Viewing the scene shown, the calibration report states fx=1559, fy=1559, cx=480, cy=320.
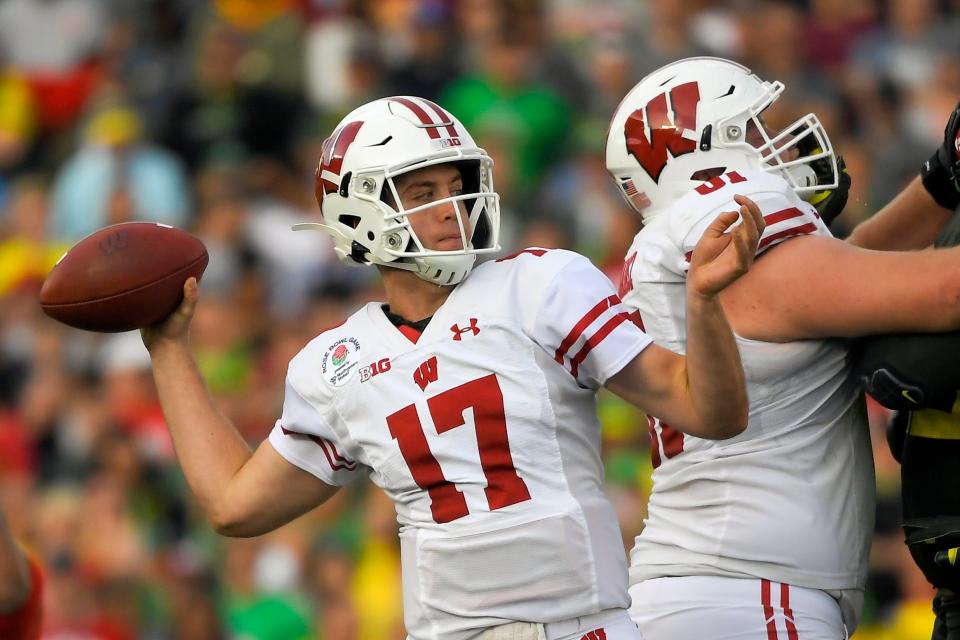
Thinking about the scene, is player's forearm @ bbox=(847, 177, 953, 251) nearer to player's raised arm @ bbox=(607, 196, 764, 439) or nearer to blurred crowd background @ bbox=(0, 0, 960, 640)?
player's raised arm @ bbox=(607, 196, 764, 439)

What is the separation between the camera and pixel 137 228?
3.90 metres

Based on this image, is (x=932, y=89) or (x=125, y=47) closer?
(x=932, y=89)

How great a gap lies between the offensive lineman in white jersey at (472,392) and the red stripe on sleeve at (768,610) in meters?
0.33

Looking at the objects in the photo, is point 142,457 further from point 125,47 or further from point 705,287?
point 705,287

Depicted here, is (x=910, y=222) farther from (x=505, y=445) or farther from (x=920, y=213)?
(x=505, y=445)

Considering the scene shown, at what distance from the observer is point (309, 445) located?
3.71 metres

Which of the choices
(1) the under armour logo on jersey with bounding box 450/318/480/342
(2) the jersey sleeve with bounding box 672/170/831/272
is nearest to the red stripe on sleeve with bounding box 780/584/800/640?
(2) the jersey sleeve with bounding box 672/170/831/272

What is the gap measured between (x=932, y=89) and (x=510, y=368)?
520 centimetres

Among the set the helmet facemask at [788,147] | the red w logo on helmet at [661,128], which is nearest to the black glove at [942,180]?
the helmet facemask at [788,147]

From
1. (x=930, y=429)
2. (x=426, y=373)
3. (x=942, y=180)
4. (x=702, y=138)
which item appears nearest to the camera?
(x=426, y=373)

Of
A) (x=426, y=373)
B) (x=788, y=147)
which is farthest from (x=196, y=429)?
(x=788, y=147)

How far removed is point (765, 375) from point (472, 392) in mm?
683

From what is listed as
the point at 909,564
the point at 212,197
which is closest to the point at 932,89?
the point at 909,564

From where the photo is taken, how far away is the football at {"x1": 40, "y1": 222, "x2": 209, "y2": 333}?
3.78 metres
